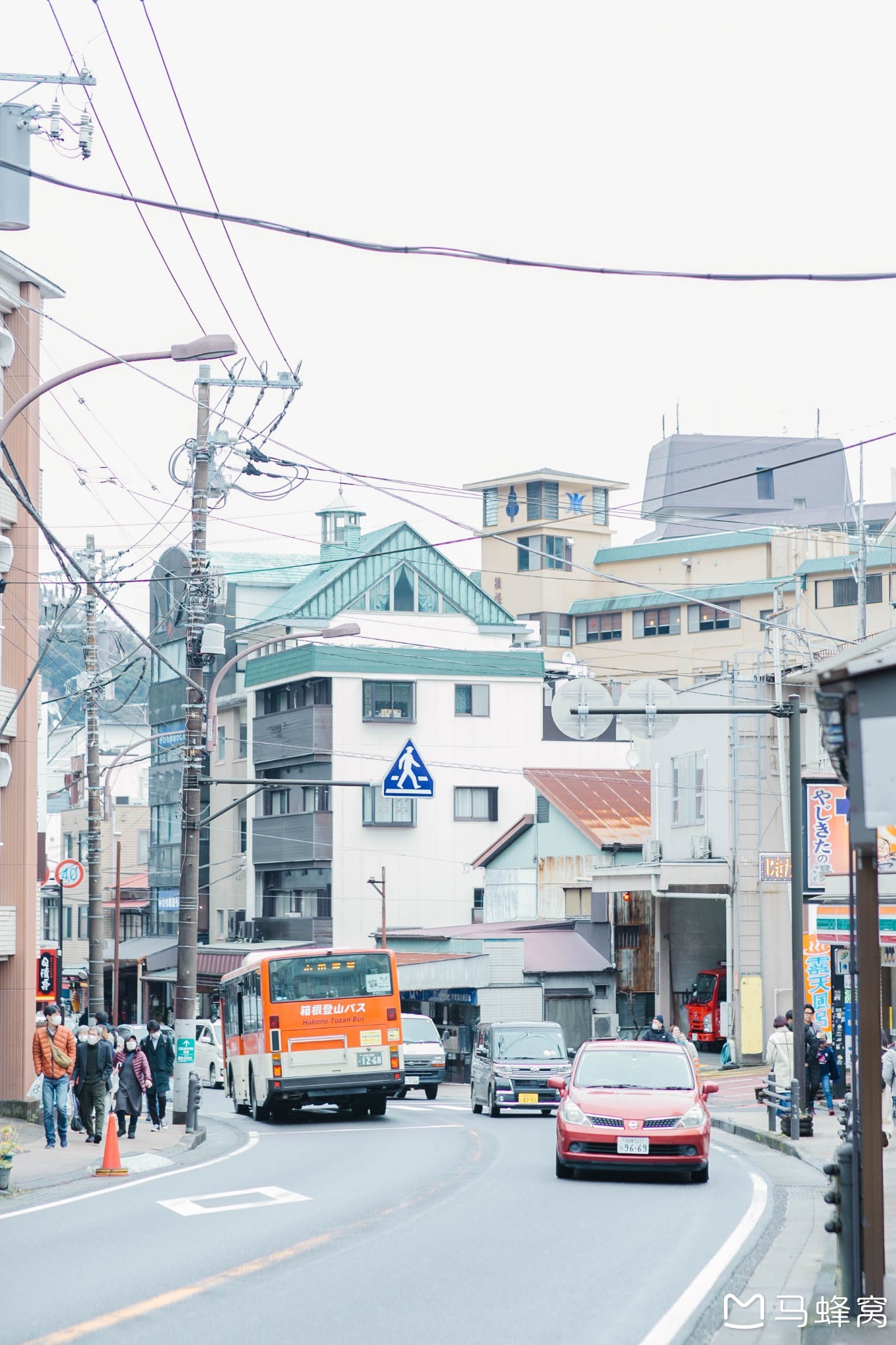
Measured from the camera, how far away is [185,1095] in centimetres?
2755

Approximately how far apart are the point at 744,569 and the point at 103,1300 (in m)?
74.8

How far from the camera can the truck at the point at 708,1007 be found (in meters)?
45.5

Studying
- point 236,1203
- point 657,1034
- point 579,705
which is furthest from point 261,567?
point 236,1203

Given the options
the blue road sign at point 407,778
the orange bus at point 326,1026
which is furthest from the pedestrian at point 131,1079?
the blue road sign at point 407,778

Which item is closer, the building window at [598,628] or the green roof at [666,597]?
the green roof at [666,597]

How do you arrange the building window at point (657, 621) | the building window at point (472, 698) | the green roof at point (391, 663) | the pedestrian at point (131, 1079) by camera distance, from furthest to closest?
the building window at point (657, 621) < the building window at point (472, 698) < the green roof at point (391, 663) < the pedestrian at point (131, 1079)

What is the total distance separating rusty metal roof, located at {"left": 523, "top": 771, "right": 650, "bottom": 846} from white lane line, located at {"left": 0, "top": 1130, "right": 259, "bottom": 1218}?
3154 cm

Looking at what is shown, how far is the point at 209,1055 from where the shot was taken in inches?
1874

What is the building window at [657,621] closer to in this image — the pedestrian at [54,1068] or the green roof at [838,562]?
the green roof at [838,562]

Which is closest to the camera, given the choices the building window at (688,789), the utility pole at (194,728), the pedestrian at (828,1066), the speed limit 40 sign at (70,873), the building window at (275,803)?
the utility pole at (194,728)

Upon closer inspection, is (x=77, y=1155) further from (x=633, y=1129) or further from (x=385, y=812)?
(x=385, y=812)

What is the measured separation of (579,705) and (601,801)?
33.1m

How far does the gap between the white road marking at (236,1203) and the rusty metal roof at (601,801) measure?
37011mm

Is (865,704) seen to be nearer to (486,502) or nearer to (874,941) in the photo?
(874,941)
